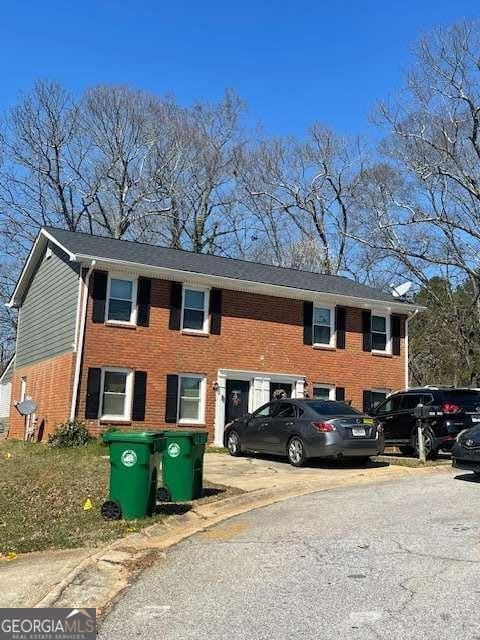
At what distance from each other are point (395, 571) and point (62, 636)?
308cm

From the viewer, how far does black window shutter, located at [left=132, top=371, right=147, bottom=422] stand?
1961cm

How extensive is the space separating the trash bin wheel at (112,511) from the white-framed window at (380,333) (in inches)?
647

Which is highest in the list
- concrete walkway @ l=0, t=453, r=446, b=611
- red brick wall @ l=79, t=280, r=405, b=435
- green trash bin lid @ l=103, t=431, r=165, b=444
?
→ red brick wall @ l=79, t=280, r=405, b=435

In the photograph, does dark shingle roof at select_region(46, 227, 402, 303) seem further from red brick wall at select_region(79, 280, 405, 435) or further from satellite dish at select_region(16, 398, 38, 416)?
satellite dish at select_region(16, 398, 38, 416)

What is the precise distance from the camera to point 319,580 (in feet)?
19.5

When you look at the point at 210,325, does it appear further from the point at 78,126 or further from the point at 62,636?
the point at 78,126

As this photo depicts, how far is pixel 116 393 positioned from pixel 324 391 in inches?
289

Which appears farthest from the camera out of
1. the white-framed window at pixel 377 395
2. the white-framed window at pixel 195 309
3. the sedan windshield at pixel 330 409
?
the white-framed window at pixel 377 395

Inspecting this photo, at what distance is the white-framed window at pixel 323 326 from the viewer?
23.1 metres

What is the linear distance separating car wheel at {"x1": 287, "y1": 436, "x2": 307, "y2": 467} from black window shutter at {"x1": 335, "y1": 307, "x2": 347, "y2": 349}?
905 centimetres

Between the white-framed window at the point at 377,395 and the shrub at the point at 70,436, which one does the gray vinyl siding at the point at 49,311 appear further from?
the white-framed window at the point at 377,395

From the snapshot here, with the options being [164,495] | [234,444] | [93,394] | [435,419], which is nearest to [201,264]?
[93,394]

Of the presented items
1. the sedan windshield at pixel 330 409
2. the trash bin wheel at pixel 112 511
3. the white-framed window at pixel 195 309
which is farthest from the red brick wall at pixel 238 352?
the trash bin wheel at pixel 112 511

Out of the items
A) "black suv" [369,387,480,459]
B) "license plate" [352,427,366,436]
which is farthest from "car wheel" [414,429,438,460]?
"license plate" [352,427,366,436]
